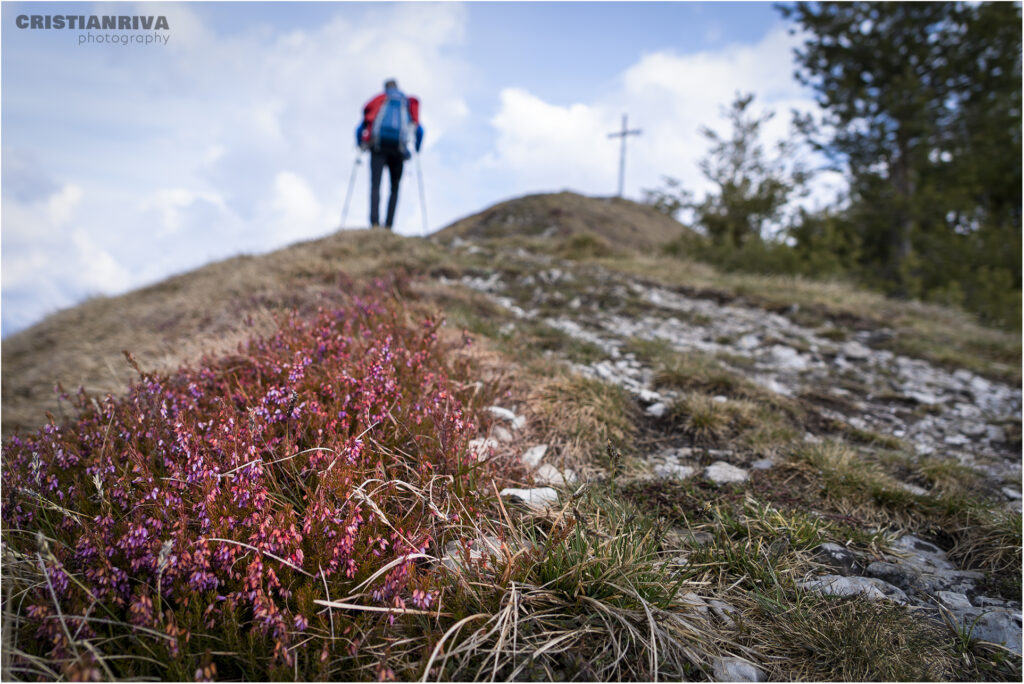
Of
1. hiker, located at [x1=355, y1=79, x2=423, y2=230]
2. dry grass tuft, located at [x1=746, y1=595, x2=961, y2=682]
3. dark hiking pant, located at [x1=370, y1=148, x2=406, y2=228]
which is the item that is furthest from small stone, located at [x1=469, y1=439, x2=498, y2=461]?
dark hiking pant, located at [x1=370, y1=148, x2=406, y2=228]

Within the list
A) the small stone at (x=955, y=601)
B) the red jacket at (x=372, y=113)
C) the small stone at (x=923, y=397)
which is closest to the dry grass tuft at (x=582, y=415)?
the small stone at (x=955, y=601)

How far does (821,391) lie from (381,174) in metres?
10.1

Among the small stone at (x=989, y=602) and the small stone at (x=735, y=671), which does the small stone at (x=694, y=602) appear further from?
the small stone at (x=989, y=602)

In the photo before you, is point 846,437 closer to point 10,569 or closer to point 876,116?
point 10,569

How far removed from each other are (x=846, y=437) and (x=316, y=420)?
3.96m

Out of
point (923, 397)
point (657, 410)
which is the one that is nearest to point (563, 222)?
point (923, 397)

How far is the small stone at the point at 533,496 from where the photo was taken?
240 cm

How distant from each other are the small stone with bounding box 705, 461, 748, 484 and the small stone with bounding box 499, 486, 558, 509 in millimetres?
1098

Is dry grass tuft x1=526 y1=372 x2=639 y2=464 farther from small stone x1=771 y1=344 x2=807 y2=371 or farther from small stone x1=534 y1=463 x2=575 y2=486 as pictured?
small stone x1=771 y1=344 x2=807 y2=371

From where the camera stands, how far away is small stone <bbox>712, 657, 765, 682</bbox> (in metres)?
1.64

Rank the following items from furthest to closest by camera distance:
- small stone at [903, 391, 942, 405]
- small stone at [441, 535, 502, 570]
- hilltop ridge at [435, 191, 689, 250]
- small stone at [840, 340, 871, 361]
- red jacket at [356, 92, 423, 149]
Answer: hilltop ridge at [435, 191, 689, 250] → red jacket at [356, 92, 423, 149] → small stone at [840, 340, 871, 361] → small stone at [903, 391, 942, 405] → small stone at [441, 535, 502, 570]

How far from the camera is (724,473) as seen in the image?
3102 mm

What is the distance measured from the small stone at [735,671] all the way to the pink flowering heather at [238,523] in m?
0.96

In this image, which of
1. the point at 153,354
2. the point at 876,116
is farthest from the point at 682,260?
the point at 153,354
